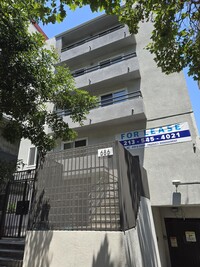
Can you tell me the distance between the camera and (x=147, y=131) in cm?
1138

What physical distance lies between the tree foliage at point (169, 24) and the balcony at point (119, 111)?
469 cm

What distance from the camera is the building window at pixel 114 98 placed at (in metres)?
12.9

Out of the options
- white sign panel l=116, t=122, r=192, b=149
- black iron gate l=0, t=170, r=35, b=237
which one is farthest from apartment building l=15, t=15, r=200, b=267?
black iron gate l=0, t=170, r=35, b=237

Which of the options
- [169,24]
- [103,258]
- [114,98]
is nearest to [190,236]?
[103,258]

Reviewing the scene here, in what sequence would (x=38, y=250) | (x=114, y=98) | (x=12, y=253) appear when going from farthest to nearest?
1. (x=114, y=98)
2. (x=12, y=253)
3. (x=38, y=250)

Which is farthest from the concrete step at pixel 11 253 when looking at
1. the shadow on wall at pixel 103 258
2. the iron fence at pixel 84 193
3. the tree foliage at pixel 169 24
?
the tree foliage at pixel 169 24

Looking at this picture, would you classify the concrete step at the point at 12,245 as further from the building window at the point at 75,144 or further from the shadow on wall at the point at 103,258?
the building window at the point at 75,144

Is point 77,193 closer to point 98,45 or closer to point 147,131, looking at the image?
point 147,131

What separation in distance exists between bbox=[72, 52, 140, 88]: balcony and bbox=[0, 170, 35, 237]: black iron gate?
26.7 ft

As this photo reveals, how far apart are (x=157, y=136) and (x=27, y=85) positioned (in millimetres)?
7210

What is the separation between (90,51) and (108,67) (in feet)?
7.69

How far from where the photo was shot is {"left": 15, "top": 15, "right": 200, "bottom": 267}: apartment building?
363 inches

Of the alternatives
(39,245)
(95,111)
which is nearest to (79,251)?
(39,245)

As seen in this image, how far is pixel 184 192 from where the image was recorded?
365 inches
